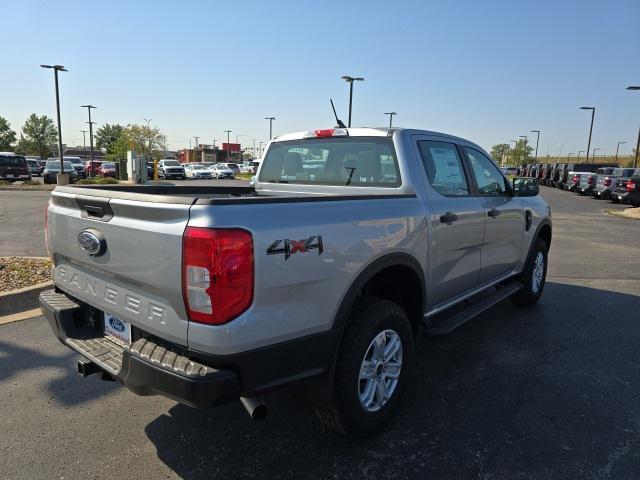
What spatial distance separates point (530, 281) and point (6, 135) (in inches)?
4239

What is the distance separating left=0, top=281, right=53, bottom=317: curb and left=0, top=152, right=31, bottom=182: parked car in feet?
84.6

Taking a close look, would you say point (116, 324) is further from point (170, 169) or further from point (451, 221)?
point (170, 169)

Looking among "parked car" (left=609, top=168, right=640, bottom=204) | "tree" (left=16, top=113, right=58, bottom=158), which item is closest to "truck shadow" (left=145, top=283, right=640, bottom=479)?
"parked car" (left=609, top=168, right=640, bottom=204)

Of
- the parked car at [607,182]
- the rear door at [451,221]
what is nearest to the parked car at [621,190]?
the parked car at [607,182]

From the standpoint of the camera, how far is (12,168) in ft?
87.7

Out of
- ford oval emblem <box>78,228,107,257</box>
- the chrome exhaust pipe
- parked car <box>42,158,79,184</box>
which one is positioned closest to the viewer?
the chrome exhaust pipe

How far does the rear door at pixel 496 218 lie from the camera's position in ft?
13.9

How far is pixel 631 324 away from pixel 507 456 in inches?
130

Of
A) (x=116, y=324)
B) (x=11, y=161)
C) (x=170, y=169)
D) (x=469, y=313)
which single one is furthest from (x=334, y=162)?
(x=170, y=169)

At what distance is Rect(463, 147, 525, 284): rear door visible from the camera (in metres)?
4.25

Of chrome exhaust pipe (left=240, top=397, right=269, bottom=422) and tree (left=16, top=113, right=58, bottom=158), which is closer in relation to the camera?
chrome exhaust pipe (left=240, top=397, right=269, bottom=422)

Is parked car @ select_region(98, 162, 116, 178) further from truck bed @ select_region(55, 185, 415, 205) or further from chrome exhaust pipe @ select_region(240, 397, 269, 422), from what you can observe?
chrome exhaust pipe @ select_region(240, 397, 269, 422)

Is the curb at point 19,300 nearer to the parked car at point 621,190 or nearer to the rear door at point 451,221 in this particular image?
the rear door at point 451,221

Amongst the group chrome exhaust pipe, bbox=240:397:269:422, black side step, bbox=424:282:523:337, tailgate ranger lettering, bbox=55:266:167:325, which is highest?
tailgate ranger lettering, bbox=55:266:167:325
